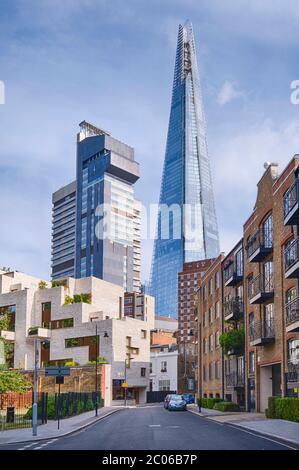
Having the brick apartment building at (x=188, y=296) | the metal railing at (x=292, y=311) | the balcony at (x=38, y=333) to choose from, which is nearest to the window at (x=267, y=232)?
the metal railing at (x=292, y=311)

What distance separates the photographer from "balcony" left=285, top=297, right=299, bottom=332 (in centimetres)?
3592

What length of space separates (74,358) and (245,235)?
3954 cm

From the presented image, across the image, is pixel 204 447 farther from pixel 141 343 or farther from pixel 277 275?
pixel 141 343

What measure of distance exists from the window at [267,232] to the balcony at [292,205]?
5091 millimetres

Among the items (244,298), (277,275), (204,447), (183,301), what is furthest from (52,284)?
(183,301)

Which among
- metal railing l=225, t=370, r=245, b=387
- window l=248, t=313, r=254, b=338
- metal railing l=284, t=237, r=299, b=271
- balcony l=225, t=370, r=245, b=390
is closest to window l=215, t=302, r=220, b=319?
metal railing l=225, t=370, r=245, b=387

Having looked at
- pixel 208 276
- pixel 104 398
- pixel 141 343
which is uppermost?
pixel 208 276

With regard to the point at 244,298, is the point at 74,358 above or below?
below

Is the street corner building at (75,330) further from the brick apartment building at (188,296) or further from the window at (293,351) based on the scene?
the brick apartment building at (188,296)

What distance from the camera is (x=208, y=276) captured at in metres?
72.1

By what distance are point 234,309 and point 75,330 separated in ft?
115

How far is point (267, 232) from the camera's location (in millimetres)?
45781

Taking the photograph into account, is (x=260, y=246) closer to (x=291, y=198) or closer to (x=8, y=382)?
(x=291, y=198)
